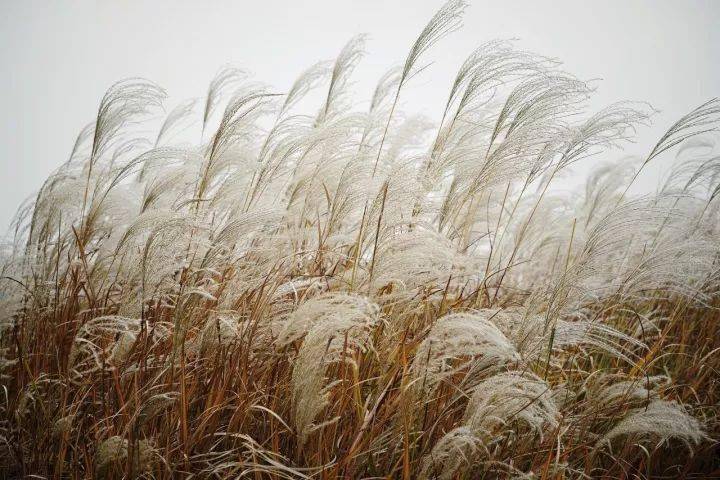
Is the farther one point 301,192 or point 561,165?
point 301,192

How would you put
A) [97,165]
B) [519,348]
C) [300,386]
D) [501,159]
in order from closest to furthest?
[300,386]
[519,348]
[501,159]
[97,165]

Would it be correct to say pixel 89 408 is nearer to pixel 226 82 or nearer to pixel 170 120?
pixel 226 82

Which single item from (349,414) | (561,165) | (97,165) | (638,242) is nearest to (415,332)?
(349,414)

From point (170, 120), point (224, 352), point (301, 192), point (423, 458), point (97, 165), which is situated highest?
point (170, 120)

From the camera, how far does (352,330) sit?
4.39ft

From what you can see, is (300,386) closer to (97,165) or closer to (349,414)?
(349,414)

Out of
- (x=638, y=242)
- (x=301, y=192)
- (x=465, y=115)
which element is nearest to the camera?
(x=465, y=115)

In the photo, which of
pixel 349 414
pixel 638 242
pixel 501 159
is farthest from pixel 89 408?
pixel 638 242

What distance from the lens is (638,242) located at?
290 centimetres

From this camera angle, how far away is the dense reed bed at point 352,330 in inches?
50.7

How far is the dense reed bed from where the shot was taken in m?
1.29

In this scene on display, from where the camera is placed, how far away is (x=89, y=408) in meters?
1.66

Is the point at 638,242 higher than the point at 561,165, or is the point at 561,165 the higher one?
the point at 561,165

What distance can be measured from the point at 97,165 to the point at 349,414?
288cm
